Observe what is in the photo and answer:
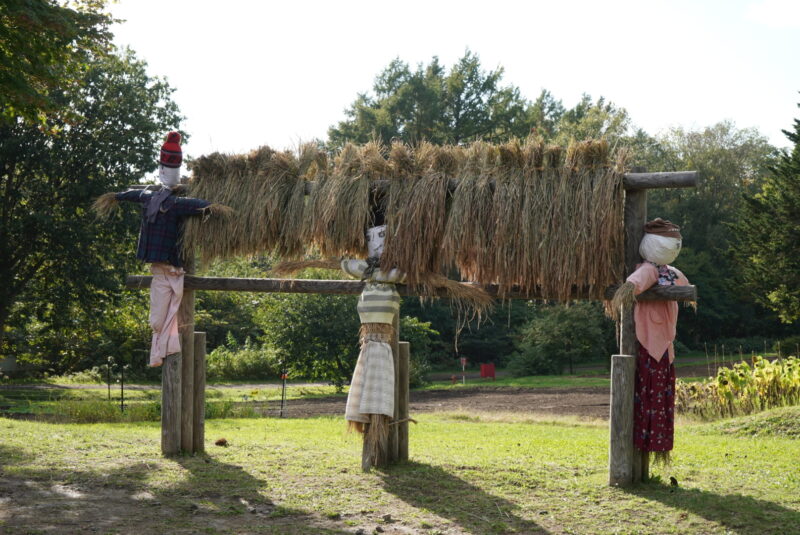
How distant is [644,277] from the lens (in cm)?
659

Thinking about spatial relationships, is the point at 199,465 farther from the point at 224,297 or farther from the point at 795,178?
the point at 224,297

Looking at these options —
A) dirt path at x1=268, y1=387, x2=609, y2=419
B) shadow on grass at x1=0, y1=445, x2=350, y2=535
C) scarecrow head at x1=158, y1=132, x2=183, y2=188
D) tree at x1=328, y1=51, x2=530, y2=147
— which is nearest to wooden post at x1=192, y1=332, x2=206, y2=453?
shadow on grass at x1=0, y1=445, x2=350, y2=535

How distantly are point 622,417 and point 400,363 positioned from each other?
220 centimetres

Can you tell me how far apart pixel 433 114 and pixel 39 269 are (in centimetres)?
2353

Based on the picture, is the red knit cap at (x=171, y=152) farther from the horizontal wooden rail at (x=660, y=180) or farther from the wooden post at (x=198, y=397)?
the horizontal wooden rail at (x=660, y=180)

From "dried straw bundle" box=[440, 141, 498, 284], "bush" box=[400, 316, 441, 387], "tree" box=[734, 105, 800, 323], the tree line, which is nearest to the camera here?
"dried straw bundle" box=[440, 141, 498, 284]

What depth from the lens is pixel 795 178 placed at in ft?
64.3

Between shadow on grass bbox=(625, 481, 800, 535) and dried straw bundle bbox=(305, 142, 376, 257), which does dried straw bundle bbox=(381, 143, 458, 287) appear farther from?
shadow on grass bbox=(625, 481, 800, 535)

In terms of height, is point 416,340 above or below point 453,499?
above

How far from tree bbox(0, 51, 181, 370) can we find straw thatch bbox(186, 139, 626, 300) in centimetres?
1054

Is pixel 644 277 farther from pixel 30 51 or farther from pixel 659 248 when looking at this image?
pixel 30 51

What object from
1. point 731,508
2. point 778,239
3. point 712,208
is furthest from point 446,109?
point 731,508

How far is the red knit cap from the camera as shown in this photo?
8.26 metres

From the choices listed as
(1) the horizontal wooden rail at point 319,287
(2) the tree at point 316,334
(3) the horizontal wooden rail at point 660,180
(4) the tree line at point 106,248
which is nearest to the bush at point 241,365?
(4) the tree line at point 106,248
